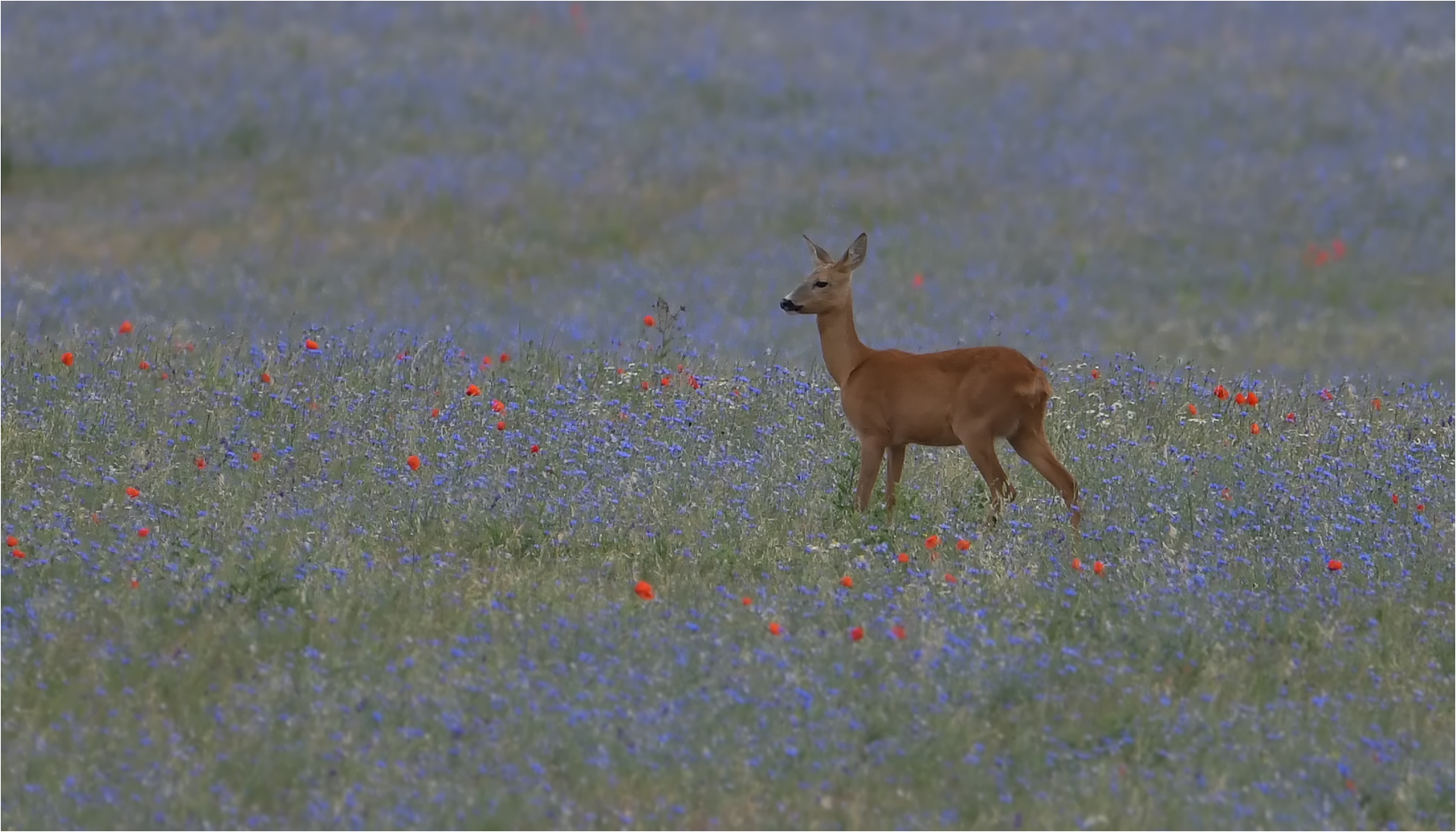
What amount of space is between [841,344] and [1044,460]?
1.05 meters

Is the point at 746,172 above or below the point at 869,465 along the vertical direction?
below

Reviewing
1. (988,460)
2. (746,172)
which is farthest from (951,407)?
(746,172)

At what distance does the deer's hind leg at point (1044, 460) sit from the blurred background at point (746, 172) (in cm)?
628

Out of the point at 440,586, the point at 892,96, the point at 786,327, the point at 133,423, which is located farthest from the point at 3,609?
the point at 892,96

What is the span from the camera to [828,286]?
8141 millimetres

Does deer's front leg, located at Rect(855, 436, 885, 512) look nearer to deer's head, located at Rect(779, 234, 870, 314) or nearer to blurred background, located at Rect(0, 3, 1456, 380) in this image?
deer's head, located at Rect(779, 234, 870, 314)

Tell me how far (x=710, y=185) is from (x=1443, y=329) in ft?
28.6

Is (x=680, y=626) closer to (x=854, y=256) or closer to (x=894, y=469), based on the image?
(x=894, y=469)

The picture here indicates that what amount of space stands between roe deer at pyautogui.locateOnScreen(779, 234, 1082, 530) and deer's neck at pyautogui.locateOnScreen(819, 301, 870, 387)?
0.23ft

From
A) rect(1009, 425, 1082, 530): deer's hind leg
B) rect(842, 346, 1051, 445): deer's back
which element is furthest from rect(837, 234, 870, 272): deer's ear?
rect(1009, 425, 1082, 530): deer's hind leg

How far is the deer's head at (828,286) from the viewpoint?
26.4 feet

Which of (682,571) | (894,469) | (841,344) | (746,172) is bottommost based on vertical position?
(746,172)

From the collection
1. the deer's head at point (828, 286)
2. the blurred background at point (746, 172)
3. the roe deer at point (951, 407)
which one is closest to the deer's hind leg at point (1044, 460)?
the roe deer at point (951, 407)

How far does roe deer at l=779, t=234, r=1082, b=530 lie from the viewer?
7734 millimetres
